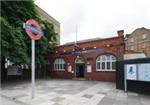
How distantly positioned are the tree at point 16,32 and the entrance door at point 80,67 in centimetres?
484

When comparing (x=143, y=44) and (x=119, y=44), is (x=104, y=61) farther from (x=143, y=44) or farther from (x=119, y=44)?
(x=143, y=44)

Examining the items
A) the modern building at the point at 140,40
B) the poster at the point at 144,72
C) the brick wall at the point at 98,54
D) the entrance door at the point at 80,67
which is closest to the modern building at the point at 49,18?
the brick wall at the point at 98,54

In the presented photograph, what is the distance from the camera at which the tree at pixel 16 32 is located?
12.9m

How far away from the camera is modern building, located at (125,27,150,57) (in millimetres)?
47216

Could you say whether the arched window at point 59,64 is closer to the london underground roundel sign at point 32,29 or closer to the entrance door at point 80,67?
the entrance door at point 80,67

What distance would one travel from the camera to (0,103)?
811 cm

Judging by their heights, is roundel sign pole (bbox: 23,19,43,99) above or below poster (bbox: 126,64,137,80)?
→ above

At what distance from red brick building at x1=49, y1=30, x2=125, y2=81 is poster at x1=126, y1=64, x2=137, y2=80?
632 cm

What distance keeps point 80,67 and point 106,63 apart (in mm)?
4239

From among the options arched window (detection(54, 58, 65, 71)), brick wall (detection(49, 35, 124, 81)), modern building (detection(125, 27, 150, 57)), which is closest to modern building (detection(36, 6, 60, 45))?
arched window (detection(54, 58, 65, 71))

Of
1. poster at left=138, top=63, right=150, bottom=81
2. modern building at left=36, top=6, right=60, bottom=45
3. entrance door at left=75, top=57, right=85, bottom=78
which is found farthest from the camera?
modern building at left=36, top=6, right=60, bottom=45

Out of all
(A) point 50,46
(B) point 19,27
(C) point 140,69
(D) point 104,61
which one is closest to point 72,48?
(A) point 50,46

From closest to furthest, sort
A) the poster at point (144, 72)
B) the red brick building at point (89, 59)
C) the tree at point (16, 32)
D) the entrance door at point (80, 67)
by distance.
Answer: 1. the poster at point (144, 72)
2. the tree at point (16, 32)
3. the red brick building at point (89, 59)
4. the entrance door at point (80, 67)

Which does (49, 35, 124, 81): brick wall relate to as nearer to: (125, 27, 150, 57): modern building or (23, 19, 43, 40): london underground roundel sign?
(23, 19, 43, 40): london underground roundel sign
